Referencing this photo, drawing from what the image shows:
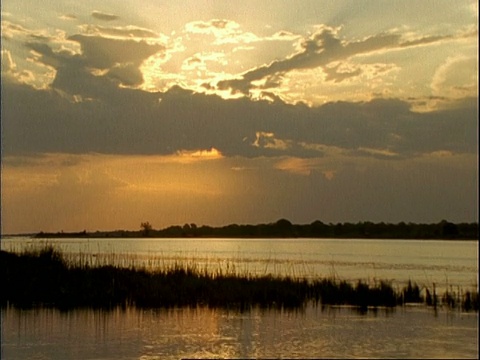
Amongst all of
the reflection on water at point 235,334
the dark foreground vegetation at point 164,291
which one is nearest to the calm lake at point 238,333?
the reflection on water at point 235,334

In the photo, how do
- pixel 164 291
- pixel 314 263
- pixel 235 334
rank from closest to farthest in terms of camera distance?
pixel 235 334 < pixel 164 291 < pixel 314 263

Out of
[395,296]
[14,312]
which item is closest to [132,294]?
[14,312]

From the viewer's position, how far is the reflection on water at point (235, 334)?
14812 mm

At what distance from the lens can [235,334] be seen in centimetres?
1714

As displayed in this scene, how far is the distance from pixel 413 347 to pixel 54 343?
809cm

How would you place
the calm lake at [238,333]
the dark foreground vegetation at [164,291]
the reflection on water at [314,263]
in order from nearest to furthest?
the calm lake at [238,333] < the dark foreground vegetation at [164,291] < the reflection on water at [314,263]

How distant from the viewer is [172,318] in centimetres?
1955

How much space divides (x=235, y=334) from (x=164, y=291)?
5449 millimetres

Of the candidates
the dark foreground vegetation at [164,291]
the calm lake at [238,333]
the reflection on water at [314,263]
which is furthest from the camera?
A: the reflection on water at [314,263]

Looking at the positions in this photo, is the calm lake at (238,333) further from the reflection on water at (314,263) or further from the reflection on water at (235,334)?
the reflection on water at (314,263)

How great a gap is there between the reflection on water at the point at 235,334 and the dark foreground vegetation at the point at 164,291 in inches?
34.5

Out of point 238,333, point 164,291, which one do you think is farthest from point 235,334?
point 164,291

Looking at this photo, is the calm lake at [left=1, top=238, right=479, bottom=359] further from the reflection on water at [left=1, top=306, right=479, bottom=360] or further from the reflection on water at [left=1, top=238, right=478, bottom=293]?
the reflection on water at [left=1, top=238, right=478, bottom=293]

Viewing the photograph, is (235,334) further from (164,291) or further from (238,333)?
(164,291)
